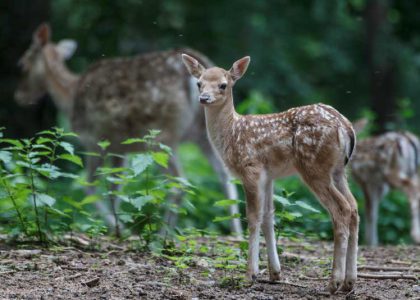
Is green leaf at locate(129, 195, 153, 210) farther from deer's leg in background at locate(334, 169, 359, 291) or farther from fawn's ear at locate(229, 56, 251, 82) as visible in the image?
deer's leg in background at locate(334, 169, 359, 291)

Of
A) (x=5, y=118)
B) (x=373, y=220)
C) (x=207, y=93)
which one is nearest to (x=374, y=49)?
(x=373, y=220)

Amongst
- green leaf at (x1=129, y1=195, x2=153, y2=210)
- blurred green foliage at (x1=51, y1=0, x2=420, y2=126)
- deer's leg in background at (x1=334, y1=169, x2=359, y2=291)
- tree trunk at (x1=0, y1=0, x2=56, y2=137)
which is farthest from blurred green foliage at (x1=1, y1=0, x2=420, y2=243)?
deer's leg in background at (x1=334, y1=169, x2=359, y2=291)

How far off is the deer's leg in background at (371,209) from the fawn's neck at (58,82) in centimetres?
442

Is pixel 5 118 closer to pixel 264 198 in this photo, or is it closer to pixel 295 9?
pixel 295 9

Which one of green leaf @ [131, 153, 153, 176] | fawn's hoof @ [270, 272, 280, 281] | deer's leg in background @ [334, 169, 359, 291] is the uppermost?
green leaf @ [131, 153, 153, 176]

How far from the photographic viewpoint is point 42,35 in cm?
1181

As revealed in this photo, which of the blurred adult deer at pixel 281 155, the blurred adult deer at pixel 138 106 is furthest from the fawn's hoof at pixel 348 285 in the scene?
the blurred adult deer at pixel 138 106

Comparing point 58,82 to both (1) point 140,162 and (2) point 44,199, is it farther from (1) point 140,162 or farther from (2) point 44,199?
(1) point 140,162

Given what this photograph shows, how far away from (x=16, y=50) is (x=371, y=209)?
19.7ft

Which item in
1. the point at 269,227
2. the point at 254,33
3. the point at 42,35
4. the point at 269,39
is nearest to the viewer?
the point at 269,227

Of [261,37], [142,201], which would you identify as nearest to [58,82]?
[261,37]

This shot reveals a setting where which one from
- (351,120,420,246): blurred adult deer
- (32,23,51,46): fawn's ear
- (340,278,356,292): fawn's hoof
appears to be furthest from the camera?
(32,23,51,46): fawn's ear

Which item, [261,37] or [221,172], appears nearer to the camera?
[221,172]

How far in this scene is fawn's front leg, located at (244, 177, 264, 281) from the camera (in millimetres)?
5793
